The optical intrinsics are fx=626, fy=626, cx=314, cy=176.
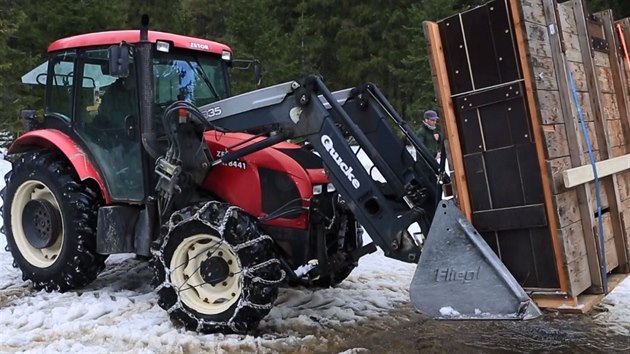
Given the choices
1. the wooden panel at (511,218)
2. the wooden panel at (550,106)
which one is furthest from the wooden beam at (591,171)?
the wooden panel at (550,106)

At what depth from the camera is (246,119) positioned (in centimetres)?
505

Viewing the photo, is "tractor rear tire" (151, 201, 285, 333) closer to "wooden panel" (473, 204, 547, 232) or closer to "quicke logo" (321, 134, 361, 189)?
"quicke logo" (321, 134, 361, 189)

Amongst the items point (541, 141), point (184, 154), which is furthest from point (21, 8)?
point (541, 141)

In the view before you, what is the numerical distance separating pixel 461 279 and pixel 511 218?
1.57ft

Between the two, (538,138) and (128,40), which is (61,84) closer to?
(128,40)

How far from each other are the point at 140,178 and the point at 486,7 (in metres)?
3.28

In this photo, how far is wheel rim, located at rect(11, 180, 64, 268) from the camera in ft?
19.9

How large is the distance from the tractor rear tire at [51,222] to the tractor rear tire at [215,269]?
3.66 ft

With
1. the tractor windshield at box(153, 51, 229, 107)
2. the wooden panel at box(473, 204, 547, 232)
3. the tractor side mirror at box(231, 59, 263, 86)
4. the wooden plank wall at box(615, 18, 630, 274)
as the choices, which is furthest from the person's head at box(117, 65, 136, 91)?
the wooden plank wall at box(615, 18, 630, 274)

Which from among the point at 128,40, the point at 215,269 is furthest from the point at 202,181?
the point at 128,40

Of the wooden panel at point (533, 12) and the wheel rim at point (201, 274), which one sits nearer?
the wooden panel at point (533, 12)

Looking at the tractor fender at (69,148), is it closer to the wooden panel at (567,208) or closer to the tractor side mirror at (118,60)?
the tractor side mirror at (118,60)

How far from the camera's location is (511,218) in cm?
379

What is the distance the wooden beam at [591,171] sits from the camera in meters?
→ 3.65
